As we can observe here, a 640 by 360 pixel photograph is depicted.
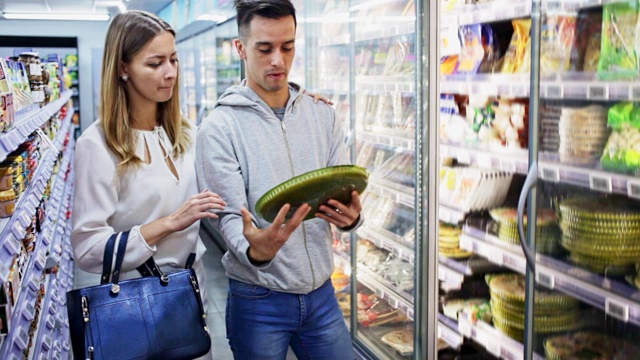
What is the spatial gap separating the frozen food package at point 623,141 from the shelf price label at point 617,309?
1.11 ft

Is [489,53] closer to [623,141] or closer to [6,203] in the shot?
[623,141]

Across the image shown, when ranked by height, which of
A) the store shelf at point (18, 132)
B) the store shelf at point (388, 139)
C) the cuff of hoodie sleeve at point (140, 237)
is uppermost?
the store shelf at point (18, 132)

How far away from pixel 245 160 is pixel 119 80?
Result: 416mm

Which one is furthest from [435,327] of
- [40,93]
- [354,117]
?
[40,93]

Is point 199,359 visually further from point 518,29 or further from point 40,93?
point 40,93

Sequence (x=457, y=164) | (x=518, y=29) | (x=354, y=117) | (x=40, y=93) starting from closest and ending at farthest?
(x=518, y=29)
(x=457, y=164)
(x=354, y=117)
(x=40, y=93)

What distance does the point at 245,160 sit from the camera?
1.96 meters

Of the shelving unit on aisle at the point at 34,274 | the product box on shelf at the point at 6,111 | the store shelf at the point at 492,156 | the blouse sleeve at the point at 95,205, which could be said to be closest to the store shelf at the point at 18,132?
the product box on shelf at the point at 6,111

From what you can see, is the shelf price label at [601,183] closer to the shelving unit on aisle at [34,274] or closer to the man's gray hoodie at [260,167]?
the man's gray hoodie at [260,167]

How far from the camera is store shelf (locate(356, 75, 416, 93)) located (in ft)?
10.0

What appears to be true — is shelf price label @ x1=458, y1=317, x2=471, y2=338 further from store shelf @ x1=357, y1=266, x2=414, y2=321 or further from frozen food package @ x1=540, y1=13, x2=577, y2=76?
frozen food package @ x1=540, y1=13, x2=577, y2=76

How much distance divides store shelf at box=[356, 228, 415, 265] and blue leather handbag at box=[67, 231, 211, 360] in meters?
1.39

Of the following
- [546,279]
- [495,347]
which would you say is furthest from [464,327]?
[546,279]

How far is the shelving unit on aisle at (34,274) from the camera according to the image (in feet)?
7.68
